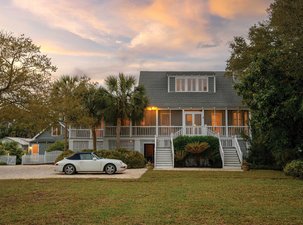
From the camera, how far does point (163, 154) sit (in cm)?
2948

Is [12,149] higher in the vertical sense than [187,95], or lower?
lower

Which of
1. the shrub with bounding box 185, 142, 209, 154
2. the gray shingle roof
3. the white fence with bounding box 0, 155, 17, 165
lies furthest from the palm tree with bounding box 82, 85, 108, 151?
the white fence with bounding box 0, 155, 17, 165

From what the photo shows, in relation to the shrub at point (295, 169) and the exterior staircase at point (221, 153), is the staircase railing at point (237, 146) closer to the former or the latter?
the exterior staircase at point (221, 153)

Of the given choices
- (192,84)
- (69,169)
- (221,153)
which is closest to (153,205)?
(69,169)

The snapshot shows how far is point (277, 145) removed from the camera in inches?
881

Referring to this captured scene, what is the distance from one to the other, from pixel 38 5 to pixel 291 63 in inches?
506

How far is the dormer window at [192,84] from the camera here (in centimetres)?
3662

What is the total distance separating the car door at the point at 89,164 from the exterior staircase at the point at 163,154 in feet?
22.4

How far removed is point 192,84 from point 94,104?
11.0 m

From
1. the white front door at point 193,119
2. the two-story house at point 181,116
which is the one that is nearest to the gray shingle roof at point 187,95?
the two-story house at point 181,116

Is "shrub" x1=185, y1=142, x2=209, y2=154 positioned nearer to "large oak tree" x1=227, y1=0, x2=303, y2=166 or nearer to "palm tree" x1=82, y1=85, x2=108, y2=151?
"large oak tree" x1=227, y1=0, x2=303, y2=166

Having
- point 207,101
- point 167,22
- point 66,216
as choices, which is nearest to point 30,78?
point 167,22

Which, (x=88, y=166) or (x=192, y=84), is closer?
(x=88, y=166)

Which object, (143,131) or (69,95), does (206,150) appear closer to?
(143,131)
